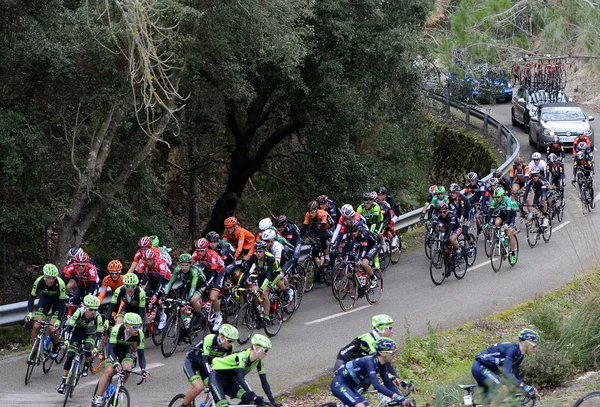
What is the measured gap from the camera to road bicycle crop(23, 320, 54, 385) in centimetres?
1368

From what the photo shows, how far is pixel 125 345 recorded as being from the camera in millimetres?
12547

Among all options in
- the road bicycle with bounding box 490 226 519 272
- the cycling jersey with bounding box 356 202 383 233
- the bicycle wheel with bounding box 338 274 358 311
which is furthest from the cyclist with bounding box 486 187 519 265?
the bicycle wheel with bounding box 338 274 358 311

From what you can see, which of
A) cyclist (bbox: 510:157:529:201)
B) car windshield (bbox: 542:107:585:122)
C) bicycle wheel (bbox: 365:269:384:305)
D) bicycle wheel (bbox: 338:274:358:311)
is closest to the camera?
bicycle wheel (bbox: 338:274:358:311)

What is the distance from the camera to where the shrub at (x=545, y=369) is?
14.0m

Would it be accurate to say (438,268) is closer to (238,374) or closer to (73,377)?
(73,377)

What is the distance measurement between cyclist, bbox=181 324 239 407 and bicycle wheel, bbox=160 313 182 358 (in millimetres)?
3620

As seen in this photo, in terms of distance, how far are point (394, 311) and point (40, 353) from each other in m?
6.99

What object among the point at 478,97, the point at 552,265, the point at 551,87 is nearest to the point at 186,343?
the point at 552,265

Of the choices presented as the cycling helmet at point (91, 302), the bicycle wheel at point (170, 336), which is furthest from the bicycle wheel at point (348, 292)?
the cycling helmet at point (91, 302)

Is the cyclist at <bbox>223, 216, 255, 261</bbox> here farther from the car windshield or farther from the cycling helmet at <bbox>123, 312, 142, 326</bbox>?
the car windshield

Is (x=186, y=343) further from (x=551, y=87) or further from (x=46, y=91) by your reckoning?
(x=551, y=87)

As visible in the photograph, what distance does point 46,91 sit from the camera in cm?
1819

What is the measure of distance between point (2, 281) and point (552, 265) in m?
12.5

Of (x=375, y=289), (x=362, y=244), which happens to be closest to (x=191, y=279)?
(x=362, y=244)
